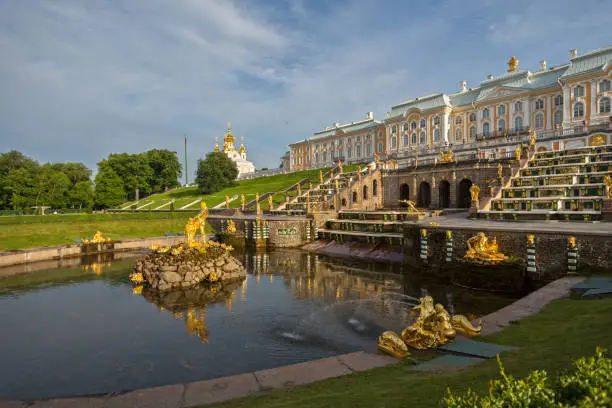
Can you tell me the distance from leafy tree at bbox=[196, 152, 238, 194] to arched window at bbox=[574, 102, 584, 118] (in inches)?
2428

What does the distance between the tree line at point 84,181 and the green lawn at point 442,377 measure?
72779 millimetres

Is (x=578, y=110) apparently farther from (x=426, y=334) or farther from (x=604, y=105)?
(x=426, y=334)

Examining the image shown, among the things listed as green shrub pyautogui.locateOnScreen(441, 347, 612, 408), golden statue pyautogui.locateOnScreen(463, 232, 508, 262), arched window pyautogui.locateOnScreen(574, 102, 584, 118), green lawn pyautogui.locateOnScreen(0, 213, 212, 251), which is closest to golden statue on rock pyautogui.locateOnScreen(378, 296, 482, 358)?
green shrub pyautogui.locateOnScreen(441, 347, 612, 408)

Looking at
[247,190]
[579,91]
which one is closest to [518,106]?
[579,91]

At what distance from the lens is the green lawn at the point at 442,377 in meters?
5.63

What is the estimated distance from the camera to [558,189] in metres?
26.2

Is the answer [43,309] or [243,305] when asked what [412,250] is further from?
[43,309]

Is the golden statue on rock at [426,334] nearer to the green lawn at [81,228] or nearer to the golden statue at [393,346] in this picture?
the golden statue at [393,346]

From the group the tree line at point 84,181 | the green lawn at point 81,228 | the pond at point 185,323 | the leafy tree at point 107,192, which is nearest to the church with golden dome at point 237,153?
the tree line at point 84,181

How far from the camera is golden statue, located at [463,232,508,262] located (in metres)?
16.9

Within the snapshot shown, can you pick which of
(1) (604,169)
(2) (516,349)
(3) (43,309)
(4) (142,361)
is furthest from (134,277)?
(1) (604,169)

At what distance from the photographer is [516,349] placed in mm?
7465

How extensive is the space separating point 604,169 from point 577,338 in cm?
2701

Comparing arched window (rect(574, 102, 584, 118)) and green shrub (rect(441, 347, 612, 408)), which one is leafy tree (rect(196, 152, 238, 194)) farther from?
green shrub (rect(441, 347, 612, 408))
